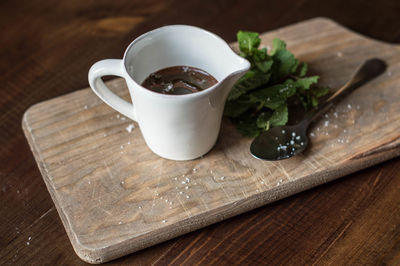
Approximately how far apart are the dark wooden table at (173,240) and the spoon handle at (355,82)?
18 cm

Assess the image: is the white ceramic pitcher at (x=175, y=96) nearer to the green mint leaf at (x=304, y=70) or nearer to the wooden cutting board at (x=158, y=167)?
the wooden cutting board at (x=158, y=167)

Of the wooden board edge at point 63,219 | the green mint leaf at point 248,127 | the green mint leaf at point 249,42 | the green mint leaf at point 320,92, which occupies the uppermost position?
the green mint leaf at point 249,42

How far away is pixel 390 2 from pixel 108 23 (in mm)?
942

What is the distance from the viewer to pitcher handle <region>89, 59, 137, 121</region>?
38.1 inches

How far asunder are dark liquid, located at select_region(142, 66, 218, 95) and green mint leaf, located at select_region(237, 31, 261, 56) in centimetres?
14

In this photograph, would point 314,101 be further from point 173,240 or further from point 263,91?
point 173,240

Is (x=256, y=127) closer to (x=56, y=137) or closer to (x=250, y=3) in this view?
(x=56, y=137)

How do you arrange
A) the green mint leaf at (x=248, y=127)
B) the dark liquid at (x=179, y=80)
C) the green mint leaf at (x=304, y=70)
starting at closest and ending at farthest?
the dark liquid at (x=179, y=80) < the green mint leaf at (x=248, y=127) < the green mint leaf at (x=304, y=70)

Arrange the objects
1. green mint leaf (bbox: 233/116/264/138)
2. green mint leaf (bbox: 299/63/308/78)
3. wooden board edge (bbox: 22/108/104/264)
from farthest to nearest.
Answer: green mint leaf (bbox: 299/63/308/78) → green mint leaf (bbox: 233/116/264/138) → wooden board edge (bbox: 22/108/104/264)

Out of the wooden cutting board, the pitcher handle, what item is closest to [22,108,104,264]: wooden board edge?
the wooden cutting board

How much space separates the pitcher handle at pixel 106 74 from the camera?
97cm

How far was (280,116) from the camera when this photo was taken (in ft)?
3.66

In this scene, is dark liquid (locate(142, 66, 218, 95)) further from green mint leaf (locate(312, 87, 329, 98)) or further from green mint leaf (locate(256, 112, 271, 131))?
green mint leaf (locate(312, 87, 329, 98))

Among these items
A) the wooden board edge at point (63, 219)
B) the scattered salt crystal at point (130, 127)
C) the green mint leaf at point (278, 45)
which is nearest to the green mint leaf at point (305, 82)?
the green mint leaf at point (278, 45)
